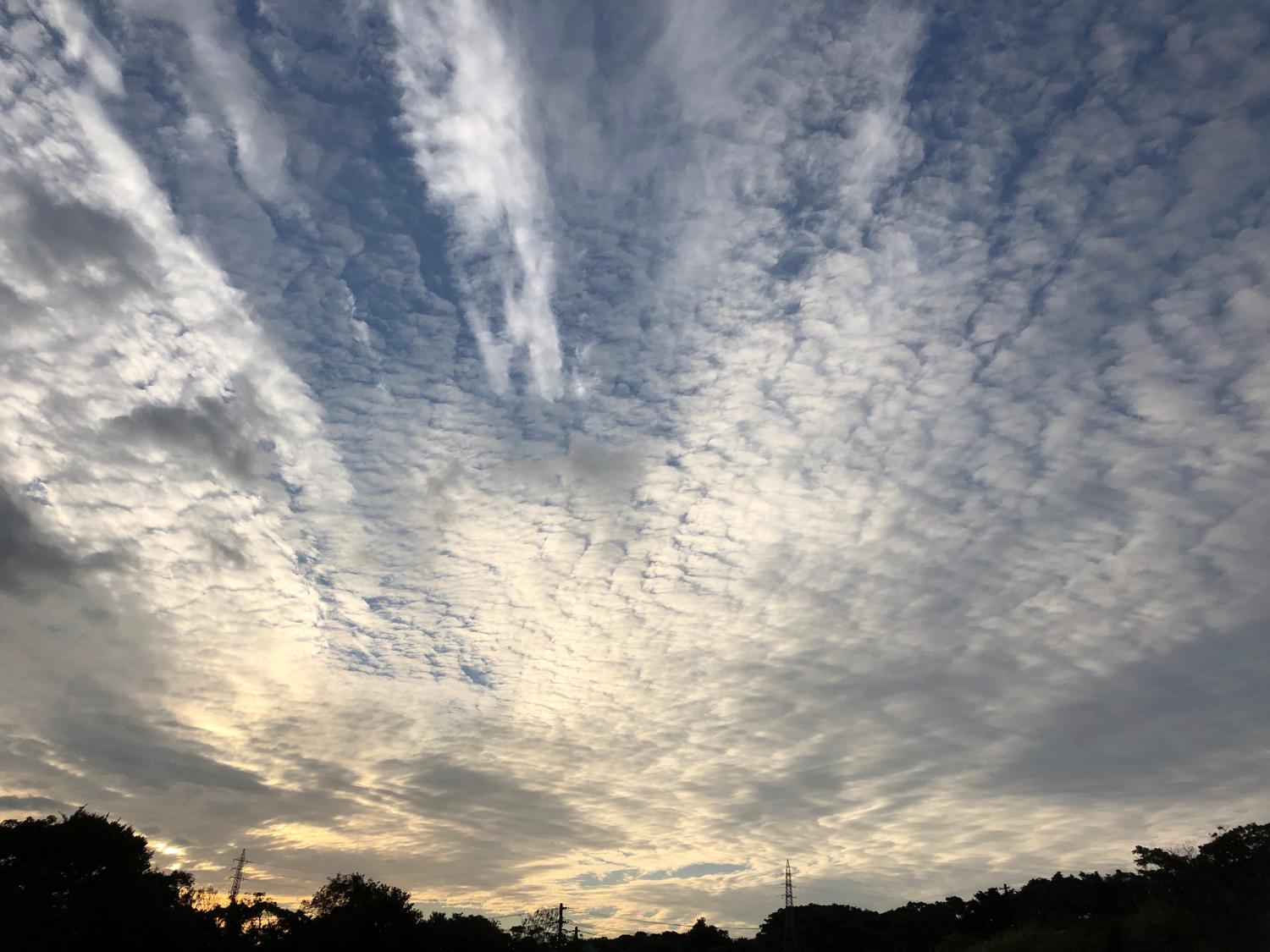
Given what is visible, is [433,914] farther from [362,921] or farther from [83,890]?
[83,890]

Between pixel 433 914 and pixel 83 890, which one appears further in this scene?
pixel 433 914

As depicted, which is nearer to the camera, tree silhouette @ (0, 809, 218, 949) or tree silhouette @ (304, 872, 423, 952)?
tree silhouette @ (0, 809, 218, 949)

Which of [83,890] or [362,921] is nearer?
[83,890]

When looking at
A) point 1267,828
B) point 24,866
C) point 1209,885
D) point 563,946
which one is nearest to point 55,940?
point 24,866

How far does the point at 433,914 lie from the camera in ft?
307

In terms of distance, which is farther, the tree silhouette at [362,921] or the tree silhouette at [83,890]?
the tree silhouette at [362,921]

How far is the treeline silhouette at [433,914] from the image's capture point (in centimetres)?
5231

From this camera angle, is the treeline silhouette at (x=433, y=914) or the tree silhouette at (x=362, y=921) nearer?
the treeline silhouette at (x=433, y=914)

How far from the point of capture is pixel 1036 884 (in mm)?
92625

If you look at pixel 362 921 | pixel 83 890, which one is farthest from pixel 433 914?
pixel 83 890

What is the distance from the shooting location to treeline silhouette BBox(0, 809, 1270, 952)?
52.3 metres

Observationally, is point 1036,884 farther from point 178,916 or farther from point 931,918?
point 178,916

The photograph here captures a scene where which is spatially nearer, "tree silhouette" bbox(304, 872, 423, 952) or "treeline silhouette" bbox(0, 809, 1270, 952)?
"treeline silhouette" bbox(0, 809, 1270, 952)

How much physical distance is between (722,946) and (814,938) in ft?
71.1
